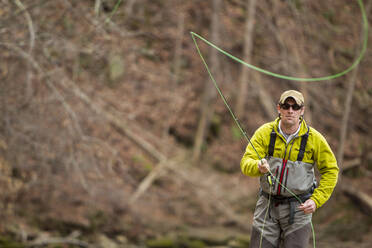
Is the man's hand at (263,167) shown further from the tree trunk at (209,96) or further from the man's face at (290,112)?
the tree trunk at (209,96)

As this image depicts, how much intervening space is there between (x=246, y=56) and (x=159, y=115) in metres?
2.60

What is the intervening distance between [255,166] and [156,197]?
24.5 feet

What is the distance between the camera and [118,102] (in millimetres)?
10617

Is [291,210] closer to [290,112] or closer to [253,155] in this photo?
[253,155]

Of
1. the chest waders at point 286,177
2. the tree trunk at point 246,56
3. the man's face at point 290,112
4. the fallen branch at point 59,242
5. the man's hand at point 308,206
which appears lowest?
the fallen branch at point 59,242

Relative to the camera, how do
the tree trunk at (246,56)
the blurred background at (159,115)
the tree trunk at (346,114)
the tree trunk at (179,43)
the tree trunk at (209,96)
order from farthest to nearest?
Answer: 1. the tree trunk at (179,43)
2. the tree trunk at (246,56)
3. the tree trunk at (209,96)
4. the tree trunk at (346,114)
5. the blurred background at (159,115)

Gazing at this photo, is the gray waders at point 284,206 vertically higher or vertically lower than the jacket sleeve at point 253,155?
lower

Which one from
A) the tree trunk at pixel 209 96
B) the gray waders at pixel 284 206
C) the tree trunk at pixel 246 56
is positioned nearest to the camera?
the gray waders at pixel 284 206

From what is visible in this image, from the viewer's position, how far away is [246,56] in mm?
11594

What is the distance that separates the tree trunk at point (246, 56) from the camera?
37.8 feet

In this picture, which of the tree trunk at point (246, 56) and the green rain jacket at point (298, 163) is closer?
the green rain jacket at point (298, 163)

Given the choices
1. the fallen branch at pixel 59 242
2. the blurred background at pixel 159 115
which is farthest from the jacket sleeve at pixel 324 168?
the fallen branch at pixel 59 242

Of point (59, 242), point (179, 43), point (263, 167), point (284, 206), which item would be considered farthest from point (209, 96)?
point (263, 167)

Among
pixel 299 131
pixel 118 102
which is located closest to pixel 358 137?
pixel 118 102
